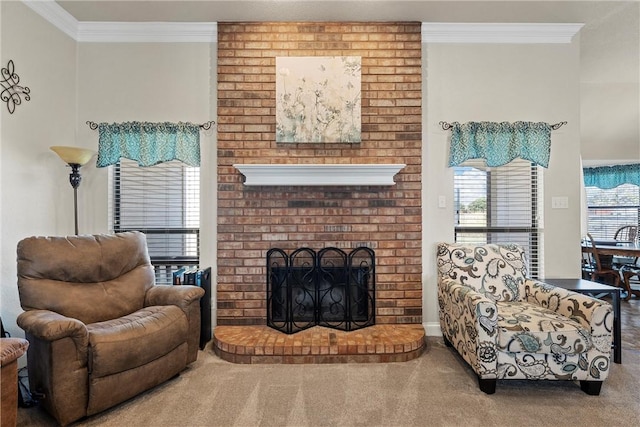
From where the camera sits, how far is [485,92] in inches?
123

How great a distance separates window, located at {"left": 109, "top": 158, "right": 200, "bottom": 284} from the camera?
10.3 ft

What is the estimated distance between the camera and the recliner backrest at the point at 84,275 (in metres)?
2.06

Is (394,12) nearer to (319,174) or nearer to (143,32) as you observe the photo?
(319,174)

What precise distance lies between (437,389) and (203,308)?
1895mm

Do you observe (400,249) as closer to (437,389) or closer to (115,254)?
(437,389)

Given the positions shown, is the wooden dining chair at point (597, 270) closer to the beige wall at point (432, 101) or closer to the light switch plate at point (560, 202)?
the light switch plate at point (560, 202)

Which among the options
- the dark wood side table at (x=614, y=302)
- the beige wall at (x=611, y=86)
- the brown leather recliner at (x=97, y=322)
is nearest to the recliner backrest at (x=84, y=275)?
the brown leather recliner at (x=97, y=322)

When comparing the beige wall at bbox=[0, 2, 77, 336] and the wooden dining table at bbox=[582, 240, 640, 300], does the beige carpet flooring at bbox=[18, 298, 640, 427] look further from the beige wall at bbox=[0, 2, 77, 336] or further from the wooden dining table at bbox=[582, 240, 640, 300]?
the wooden dining table at bbox=[582, 240, 640, 300]

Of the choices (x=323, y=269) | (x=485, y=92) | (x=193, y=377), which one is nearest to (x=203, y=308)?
(x=193, y=377)

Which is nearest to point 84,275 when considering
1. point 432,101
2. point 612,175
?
point 432,101

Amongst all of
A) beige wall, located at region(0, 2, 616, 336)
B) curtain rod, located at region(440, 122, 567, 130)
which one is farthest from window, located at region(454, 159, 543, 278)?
curtain rod, located at region(440, 122, 567, 130)

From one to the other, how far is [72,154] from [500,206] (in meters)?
3.67

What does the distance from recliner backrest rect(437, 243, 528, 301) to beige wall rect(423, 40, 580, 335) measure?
0.34 meters

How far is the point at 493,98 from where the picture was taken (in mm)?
3133
